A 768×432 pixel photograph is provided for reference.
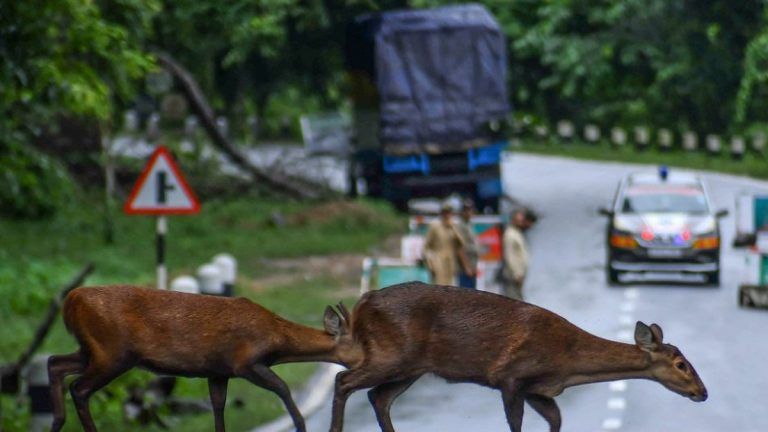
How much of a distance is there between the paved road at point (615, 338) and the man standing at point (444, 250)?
4.38ft

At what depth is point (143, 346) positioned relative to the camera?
268 inches

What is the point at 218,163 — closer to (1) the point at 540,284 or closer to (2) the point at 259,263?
(2) the point at 259,263

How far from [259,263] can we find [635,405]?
44.2 ft

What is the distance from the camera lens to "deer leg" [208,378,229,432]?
6930mm

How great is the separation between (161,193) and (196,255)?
15960 mm

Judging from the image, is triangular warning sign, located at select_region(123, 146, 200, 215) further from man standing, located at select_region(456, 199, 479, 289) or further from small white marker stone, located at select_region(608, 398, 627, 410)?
man standing, located at select_region(456, 199, 479, 289)

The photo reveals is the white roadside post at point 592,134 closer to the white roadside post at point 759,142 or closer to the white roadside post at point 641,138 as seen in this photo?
the white roadside post at point 641,138

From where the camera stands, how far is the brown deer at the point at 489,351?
6945 mm

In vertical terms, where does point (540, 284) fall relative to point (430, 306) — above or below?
below

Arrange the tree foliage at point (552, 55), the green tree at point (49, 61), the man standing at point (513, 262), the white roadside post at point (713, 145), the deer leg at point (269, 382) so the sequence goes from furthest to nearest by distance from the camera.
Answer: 1. the white roadside post at point (713, 145)
2. the tree foliage at point (552, 55)
3. the man standing at point (513, 262)
4. the green tree at point (49, 61)
5. the deer leg at point (269, 382)

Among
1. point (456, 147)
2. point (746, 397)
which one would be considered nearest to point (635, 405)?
point (746, 397)

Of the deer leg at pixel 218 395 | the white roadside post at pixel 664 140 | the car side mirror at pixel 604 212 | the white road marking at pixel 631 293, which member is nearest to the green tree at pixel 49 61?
the deer leg at pixel 218 395

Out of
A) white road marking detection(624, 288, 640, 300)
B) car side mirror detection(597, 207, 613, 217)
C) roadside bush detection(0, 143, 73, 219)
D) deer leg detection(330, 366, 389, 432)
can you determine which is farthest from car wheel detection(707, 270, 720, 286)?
deer leg detection(330, 366, 389, 432)

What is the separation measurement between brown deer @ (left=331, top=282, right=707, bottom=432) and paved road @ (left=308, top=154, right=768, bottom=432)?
11006mm
